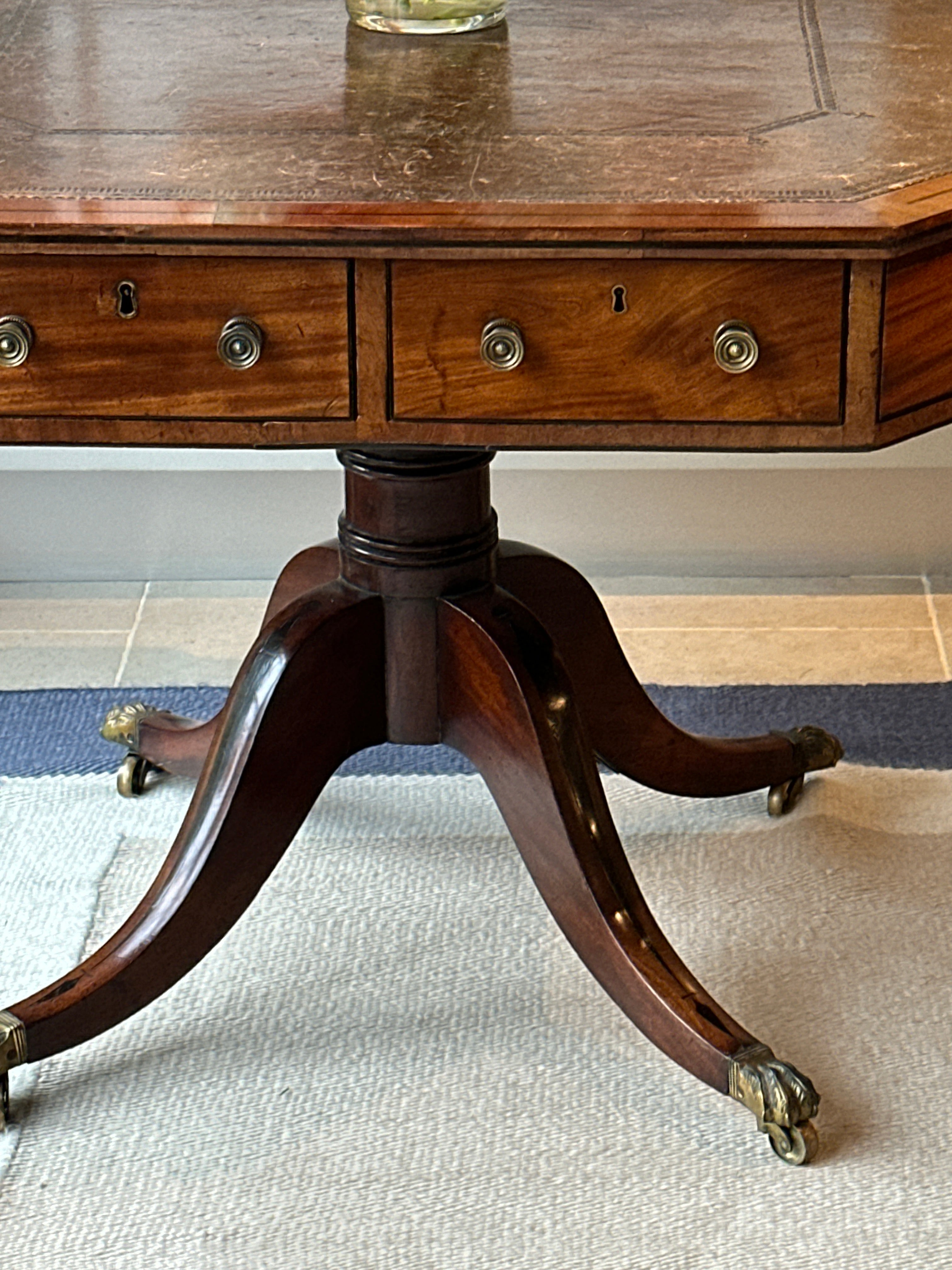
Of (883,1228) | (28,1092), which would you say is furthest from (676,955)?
(28,1092)

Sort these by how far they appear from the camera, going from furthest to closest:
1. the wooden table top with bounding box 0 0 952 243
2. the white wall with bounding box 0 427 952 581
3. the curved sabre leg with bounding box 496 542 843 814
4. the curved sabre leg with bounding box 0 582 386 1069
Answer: the white wall with bounding box 0 427 952 581
the curved sabre leg with bounding box 496 542 843 814
the curved sabre leg with bounding box 0 582 386 1069
the wooden table top with bounding box 0 0 952 243

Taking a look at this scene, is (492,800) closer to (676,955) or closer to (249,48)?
(676,955)

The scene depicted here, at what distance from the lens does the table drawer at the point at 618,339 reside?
0.93 m

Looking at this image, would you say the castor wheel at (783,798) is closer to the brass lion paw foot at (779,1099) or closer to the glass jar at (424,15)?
A: the brass lion paw foot at (779,1099)

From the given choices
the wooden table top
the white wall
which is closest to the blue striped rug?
the white wall

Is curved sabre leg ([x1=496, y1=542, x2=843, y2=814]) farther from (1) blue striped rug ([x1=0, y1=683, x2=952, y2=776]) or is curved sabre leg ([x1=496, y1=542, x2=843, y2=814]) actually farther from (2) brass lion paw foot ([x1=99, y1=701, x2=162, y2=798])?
(2) brass lion paw foot ([x1=99, y1=701, x2=162, y2=798])

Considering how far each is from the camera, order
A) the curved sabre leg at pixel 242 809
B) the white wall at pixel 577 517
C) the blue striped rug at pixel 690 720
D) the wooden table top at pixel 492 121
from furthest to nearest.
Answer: the white wall at pixel 577 517 → the blue striped rug at pixel 690 720 → the curved sabre leg at pixel 242 809 → the wooden table top at pixel 492 121

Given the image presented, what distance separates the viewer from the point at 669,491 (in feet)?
6.62

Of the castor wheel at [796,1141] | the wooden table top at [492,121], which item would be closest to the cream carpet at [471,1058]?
the castor wheel at [796,1141]

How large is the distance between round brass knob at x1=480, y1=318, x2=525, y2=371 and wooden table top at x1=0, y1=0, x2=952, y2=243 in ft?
0.18

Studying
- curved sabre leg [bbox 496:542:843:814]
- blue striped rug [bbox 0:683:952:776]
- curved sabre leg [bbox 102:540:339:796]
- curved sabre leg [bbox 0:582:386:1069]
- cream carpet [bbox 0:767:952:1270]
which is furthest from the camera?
blue striped rug [bbox 0:683:952:776]

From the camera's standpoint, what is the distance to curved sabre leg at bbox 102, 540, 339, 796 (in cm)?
153

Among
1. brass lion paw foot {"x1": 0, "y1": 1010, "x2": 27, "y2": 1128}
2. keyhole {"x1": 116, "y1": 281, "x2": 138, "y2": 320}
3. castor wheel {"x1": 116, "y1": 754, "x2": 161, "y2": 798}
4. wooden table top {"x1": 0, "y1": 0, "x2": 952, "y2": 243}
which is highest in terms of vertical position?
wooden table top {"x1": 0, "y1": 0, "x2": 952, "y2": 243}

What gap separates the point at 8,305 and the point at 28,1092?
0.59m
